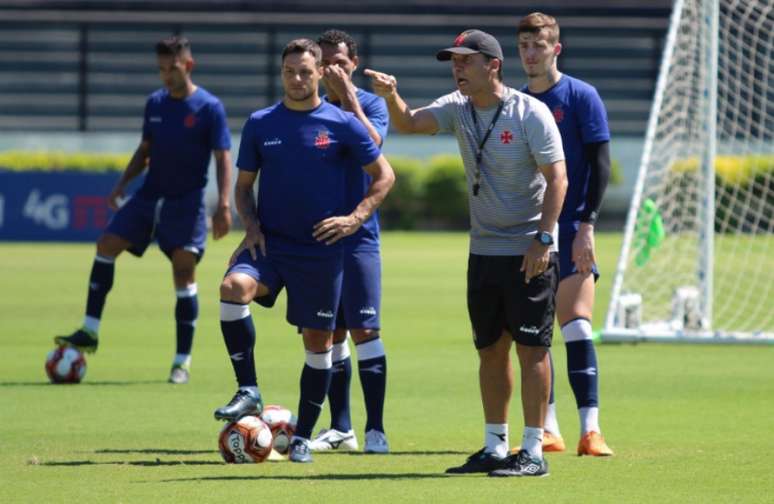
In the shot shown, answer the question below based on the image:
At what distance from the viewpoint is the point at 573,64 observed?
4591 centimetres

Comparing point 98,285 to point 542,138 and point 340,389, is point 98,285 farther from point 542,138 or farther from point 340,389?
point 542,138

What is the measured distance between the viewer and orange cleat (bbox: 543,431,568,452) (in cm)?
923

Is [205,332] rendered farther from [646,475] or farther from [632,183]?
[632,183]

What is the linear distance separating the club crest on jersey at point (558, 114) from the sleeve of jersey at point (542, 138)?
94 cm

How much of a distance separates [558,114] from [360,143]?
1.20 m

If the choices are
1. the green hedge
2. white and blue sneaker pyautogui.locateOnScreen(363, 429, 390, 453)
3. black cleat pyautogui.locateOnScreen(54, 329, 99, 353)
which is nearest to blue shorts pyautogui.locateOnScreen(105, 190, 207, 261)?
black cleat pyautogui.locateOnScreen(54, 329, 99, 353)

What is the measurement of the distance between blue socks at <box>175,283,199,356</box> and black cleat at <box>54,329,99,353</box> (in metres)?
0.64

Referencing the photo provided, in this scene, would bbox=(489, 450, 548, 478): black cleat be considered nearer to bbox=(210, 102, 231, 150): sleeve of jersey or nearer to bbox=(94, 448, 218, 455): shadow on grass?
bbox=(94, 448, 218, 455): shadow on grass

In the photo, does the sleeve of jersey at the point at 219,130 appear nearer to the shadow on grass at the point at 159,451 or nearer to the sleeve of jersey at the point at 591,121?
the shadow on grass at the point at 159,451

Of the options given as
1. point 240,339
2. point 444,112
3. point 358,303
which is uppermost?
point 444,112

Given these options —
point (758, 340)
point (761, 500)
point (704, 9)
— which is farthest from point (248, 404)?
point (704, 9)

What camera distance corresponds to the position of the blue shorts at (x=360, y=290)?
9398mm

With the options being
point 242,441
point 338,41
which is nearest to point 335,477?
point 242,441

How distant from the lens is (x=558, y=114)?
9.17m
